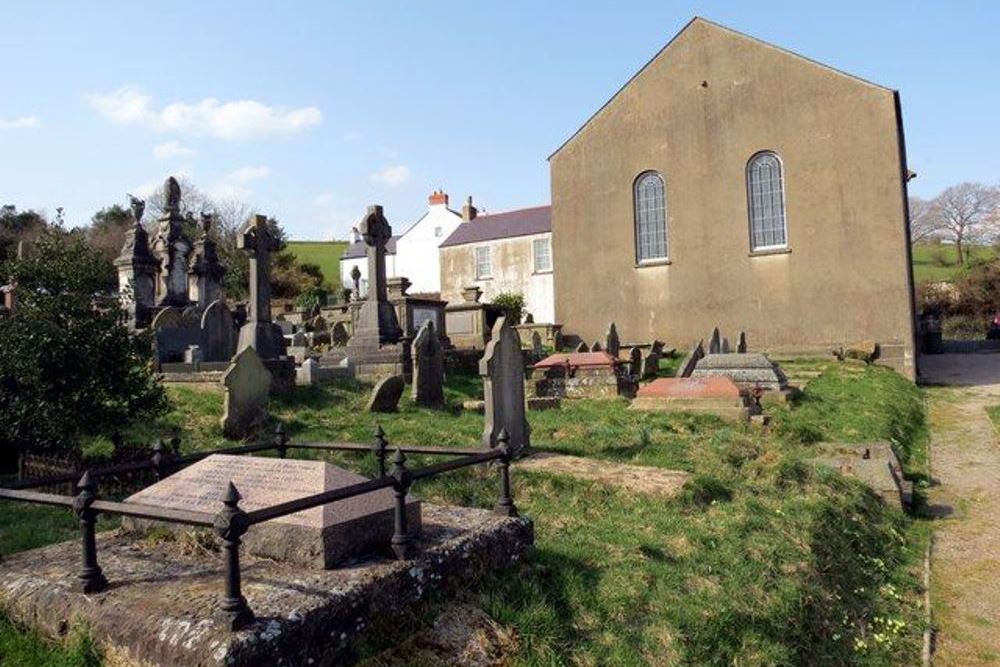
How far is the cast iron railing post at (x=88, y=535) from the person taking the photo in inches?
143

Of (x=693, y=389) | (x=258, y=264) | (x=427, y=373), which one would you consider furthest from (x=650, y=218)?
(x=427, y=373)

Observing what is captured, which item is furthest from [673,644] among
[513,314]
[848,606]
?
[513,314]

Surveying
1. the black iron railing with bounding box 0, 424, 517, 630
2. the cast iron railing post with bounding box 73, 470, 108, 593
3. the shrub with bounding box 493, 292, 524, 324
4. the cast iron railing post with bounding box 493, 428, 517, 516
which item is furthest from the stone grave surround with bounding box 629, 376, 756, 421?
the shrub with bounding box 493, 292, 524, 324

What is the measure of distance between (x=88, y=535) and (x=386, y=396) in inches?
333

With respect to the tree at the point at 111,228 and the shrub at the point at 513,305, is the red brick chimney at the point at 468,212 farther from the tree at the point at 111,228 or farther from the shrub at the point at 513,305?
the tree at the point at 111,228

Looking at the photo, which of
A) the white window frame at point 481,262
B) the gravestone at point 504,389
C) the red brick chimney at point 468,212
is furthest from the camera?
the red brick chimney at point 468,212

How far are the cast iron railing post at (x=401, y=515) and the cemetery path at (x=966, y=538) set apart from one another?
3.85 m

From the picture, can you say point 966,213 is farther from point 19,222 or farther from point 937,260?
point 19,222

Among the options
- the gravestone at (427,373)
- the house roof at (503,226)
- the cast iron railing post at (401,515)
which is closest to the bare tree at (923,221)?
the house roof at (503,226)

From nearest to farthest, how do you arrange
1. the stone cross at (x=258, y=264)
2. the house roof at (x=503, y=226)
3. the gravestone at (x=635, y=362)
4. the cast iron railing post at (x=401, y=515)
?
the cast iron railing post at (x=401, y=515)
the stone cross at (x=258, y=264)
the gravestone at (x=635, y=362)
the house roof at (x=503, y=226)

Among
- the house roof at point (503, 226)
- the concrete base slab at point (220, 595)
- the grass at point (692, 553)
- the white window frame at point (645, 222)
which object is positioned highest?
the house roof at point (503, 226)

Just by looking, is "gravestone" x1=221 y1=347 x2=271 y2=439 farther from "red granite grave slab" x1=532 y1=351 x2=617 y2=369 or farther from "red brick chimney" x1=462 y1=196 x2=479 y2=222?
"red brick chimney" x1=462 y1=196 x2=479 y2=222

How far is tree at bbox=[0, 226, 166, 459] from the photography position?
823cm

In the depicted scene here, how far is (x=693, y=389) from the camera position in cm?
1313
